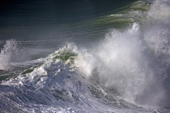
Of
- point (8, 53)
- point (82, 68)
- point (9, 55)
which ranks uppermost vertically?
point (82, 68)

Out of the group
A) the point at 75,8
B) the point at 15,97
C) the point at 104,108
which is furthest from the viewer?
the point at 75,8

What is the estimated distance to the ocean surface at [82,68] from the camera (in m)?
8.58

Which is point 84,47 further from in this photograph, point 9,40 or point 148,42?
point 9,40

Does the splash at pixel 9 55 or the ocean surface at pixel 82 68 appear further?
the splash at pixel 9 55

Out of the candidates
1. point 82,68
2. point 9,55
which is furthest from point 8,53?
point 82,68

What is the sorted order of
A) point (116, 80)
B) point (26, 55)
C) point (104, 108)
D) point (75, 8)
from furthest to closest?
1. point (75, 8)
2. point (26, 55)
3. point (116, 80)
4. point (104, 108)

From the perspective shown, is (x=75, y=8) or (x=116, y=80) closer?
(x=116, y=80)

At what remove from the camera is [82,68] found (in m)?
11.2

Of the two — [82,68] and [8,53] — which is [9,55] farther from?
[82,68]

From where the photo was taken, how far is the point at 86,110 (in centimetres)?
817

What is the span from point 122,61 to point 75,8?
13013 mm

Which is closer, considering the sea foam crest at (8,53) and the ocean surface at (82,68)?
the ocean surface at (82,68)

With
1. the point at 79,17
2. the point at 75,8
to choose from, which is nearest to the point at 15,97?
the point at 79,17

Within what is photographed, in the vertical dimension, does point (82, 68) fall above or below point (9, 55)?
above
